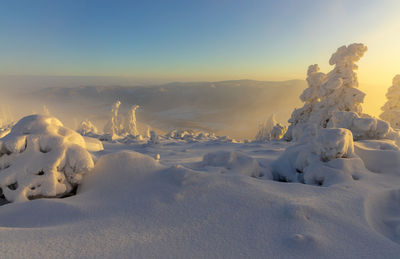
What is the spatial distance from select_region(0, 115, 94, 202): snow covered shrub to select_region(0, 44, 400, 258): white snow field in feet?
0.06

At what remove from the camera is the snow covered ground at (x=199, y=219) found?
217 cm

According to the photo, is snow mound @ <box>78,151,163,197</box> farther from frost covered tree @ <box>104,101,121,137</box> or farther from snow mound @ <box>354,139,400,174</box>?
frost covered tree @ <box>104,101,121,137</box>

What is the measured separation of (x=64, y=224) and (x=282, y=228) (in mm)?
2638

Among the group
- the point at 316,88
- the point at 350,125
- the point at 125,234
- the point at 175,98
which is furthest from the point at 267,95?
the point at 125,234

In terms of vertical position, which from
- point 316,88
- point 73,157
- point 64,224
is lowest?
point 64,224

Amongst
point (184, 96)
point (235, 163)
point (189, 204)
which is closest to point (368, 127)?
point (235, 163)

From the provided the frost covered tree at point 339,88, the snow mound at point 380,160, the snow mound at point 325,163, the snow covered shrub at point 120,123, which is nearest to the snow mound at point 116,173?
the snow mound at point 325,163

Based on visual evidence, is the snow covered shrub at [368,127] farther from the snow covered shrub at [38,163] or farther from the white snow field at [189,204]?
the snow covered shrub at [38,163]

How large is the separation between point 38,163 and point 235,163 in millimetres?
4003

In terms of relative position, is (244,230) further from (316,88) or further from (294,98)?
(294,98)

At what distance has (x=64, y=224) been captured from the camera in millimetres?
2635

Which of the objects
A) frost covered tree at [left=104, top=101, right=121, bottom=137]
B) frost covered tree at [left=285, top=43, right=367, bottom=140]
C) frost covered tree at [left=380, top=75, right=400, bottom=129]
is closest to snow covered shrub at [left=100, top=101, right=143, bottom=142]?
frost covered tree at [left=104, top=101, right=121, bottom=137]

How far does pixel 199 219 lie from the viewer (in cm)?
272

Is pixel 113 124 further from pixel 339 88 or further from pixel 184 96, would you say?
pixel 184 96
